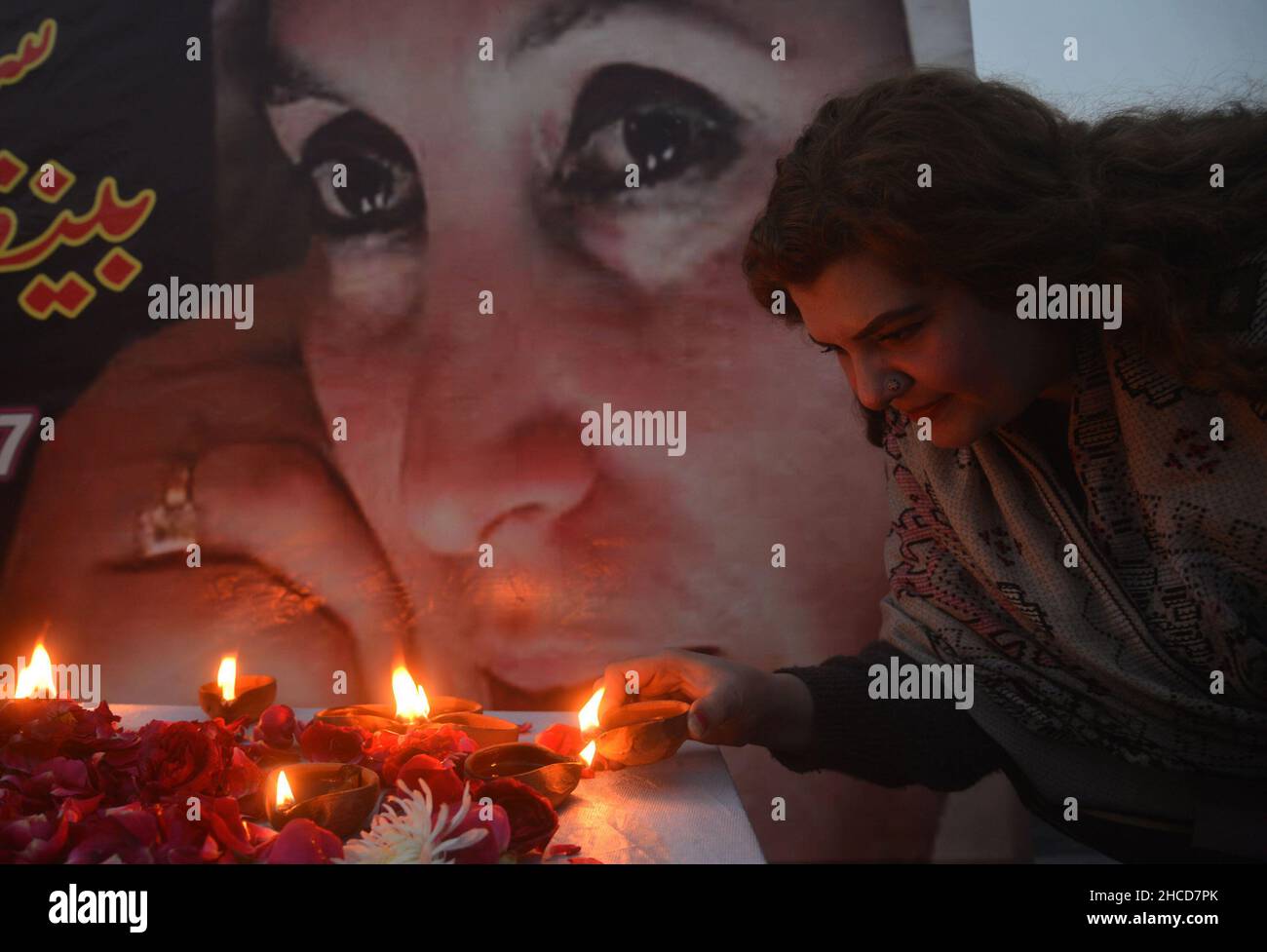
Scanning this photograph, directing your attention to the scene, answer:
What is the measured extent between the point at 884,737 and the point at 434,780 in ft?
2.39

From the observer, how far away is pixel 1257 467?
3.55ft

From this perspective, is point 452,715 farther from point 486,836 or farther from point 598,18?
point 598,18

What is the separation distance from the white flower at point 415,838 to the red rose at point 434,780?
0.03 metres

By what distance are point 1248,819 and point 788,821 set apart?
130 centimetres

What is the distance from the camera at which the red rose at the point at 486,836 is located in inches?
29.3

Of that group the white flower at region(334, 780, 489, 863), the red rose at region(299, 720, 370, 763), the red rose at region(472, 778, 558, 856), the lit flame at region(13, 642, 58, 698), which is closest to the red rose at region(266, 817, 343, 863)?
the white flower at region(334, 780, 489, 863)

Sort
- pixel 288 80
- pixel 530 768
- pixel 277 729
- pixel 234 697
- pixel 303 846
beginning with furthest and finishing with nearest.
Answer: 1. pixel 288 80
2. pixel 234 697
3. pixel 277 729
4. pixel 530 768
5. pixel 303 846

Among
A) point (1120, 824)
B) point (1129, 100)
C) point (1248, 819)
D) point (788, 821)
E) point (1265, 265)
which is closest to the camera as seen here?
point (1265, 265)

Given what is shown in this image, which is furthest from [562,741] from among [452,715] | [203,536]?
[203,536]

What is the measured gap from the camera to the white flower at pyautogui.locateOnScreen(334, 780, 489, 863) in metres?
0.74

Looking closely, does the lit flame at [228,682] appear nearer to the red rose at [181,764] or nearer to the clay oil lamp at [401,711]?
the clay oil lamp at [401,711]

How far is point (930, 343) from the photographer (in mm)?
1135
